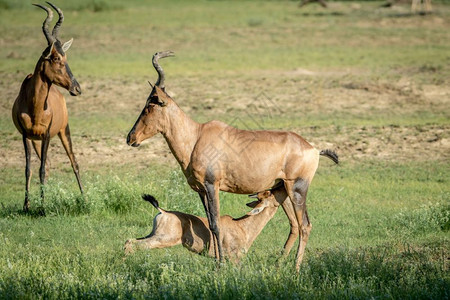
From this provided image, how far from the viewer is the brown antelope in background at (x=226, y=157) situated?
9094 mm

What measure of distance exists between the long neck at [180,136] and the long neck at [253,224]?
1.13m

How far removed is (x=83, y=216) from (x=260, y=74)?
11.7 metres

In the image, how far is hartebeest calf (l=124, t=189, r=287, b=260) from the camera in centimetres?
915

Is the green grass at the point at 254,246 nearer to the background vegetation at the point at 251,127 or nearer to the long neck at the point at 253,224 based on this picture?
the background vegetation at the point at 251,127

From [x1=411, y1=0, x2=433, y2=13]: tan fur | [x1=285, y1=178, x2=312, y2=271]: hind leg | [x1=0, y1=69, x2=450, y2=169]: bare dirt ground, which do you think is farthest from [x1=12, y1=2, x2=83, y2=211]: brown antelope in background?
[x1=411, y1=0, x2=433, y2=13]: tan fur

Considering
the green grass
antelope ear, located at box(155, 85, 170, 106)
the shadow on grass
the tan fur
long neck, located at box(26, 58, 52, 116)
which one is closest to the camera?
the shadow on grass

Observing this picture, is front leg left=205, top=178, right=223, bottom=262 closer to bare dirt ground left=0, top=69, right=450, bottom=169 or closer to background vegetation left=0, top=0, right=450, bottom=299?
background vegetation left=0, top=0, right=450, bottom=299

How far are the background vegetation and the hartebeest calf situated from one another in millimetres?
191

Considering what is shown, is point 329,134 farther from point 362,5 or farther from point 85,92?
point 362,5

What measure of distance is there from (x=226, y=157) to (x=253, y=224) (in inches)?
42.4

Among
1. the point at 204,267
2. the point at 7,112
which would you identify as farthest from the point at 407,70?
the point at 204,267

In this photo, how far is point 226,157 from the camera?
9.13m

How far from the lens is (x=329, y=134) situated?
654 inches

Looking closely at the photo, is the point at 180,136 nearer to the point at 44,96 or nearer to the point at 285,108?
the point at 44,96
